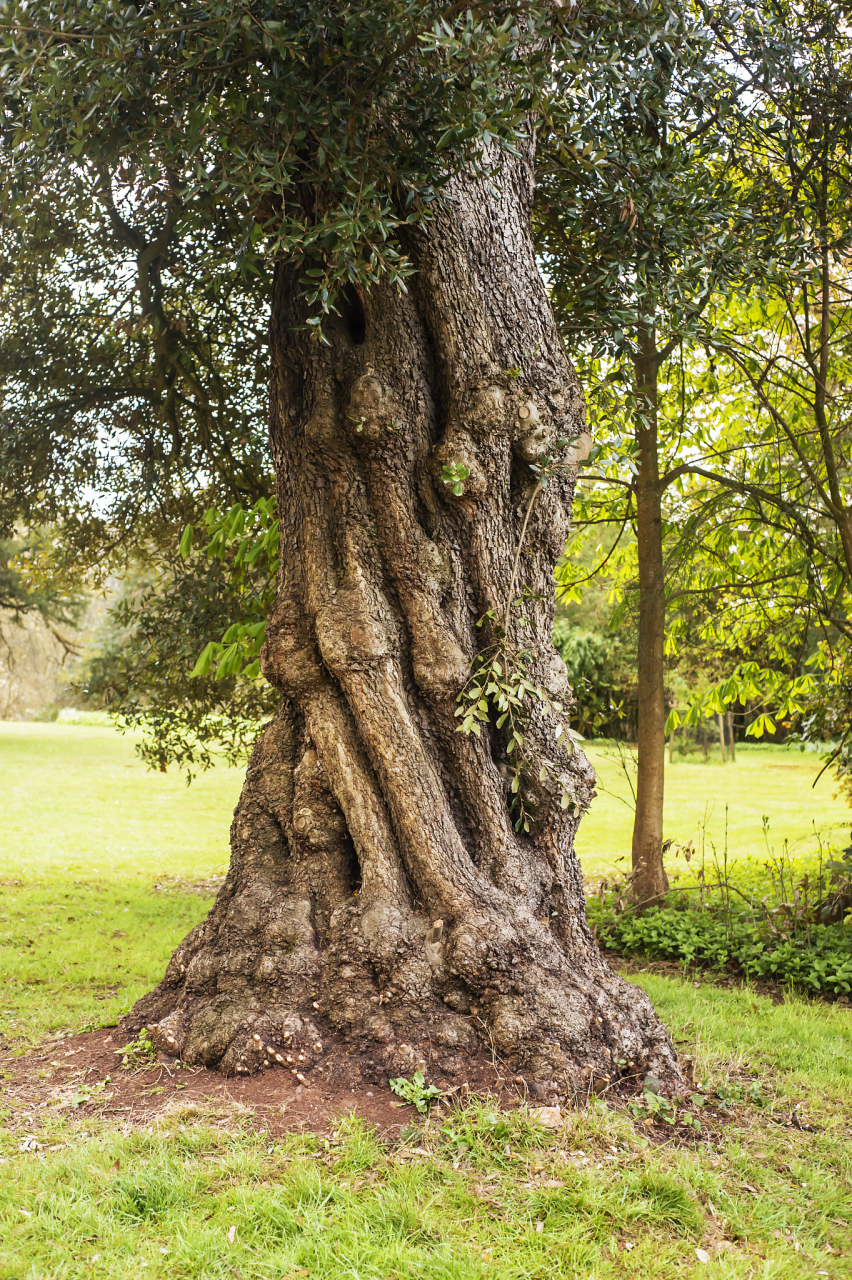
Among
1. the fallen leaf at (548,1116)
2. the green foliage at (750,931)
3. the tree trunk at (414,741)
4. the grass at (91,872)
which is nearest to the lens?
the fallen leaf at (548,1116)

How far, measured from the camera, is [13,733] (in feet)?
90.1

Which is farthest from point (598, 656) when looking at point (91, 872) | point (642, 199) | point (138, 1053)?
point (138, 1053)

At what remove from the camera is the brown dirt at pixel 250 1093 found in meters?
3.42

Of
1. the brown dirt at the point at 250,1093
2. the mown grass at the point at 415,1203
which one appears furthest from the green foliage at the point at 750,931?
the brown dirt at the point at 250,1093

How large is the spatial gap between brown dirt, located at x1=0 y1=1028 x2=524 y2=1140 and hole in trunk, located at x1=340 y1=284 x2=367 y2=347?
332cm

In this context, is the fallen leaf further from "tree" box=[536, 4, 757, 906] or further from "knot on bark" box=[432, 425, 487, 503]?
"tree" box=[536, 4, 757, 906]

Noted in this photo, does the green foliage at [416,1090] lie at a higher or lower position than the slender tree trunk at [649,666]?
lower

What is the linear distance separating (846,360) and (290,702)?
6.60m

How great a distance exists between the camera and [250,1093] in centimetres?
355

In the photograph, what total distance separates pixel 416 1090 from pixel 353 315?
3.57 metres

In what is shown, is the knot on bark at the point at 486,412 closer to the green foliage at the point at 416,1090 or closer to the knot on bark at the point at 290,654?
the knot on bark at the point at 290,654

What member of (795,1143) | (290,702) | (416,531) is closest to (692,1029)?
(795,1143)

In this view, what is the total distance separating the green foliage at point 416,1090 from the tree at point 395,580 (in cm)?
Answer: 12

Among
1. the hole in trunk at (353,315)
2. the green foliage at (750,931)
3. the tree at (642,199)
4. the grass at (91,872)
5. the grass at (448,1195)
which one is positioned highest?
the tree at (642,199)
